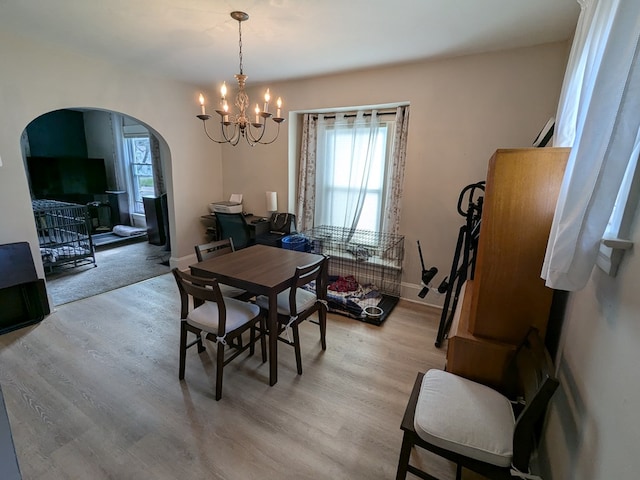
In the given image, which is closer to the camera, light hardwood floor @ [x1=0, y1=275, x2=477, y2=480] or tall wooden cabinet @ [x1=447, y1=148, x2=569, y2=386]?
tall wooden cabinet @ [x1=447, y1=148, x2=569, y2=386]

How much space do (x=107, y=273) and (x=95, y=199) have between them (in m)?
3.24

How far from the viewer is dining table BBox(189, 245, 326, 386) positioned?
188 cm

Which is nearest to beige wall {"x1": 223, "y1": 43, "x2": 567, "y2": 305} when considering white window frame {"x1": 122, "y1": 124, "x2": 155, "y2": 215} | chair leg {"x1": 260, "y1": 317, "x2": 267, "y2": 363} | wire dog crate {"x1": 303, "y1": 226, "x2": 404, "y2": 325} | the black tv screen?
wire dog crate {"x1": 303, "y1": 226, "x2": 404, "y2": 325}

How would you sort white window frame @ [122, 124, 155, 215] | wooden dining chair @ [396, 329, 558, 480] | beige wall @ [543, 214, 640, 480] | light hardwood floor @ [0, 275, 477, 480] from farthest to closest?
white window frame @ [122, 124, 155, 215], light hardwood floor @ [0, 275, 477, 480], wooden dining chair @ [396, 329, 558, 480], beige wall @ [543, 214, 640, 480]

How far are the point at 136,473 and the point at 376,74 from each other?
3.67m

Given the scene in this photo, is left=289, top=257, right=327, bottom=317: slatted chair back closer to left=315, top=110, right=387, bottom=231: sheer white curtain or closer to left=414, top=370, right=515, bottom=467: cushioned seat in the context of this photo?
left=414, top=370, right=515, bottom=467: cushioned seat

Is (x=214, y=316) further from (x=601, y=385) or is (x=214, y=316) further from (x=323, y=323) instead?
(x=601, y=385)

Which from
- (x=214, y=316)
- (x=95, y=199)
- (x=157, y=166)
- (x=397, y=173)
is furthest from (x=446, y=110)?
(x=95, y=199)

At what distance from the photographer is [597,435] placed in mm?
859

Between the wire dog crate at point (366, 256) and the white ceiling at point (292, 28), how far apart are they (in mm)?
1876

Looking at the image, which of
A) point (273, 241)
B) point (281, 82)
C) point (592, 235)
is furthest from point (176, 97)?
point (592, 235)

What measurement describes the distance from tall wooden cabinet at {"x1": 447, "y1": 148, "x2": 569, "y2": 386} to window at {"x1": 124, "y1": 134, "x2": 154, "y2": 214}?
658cm

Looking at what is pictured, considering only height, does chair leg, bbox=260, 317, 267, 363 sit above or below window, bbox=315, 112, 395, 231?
below

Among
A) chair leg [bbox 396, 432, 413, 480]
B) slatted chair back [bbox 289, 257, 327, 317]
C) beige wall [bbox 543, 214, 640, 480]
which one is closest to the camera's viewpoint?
beige wall [bbox 543, 214, 640, 480]
